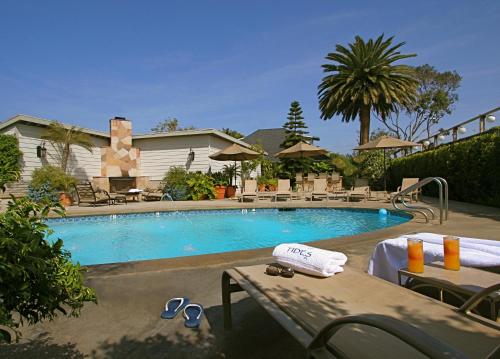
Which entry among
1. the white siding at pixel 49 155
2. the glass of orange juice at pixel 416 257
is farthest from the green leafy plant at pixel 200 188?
the glass of orange juice at pixel 416 257

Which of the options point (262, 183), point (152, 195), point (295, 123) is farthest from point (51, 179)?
point (295, 123)

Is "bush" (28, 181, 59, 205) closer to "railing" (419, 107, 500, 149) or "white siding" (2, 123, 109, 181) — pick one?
"white siding" (2, 123, 109, 181)

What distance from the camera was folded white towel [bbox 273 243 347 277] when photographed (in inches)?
89.5

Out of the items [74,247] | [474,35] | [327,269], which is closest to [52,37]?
[74,247]

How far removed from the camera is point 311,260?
2311mm

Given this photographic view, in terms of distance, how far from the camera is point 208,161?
1780cm

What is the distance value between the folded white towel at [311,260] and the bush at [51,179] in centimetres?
1334

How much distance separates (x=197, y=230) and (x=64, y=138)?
9.45 metres

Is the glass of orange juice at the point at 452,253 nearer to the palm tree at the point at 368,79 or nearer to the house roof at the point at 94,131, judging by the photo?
the house roof at the point at 94,131

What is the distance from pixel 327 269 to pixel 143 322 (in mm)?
1614

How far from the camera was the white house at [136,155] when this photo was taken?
56.4 feet

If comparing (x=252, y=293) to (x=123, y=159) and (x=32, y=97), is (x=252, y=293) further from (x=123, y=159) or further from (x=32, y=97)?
(x=32, y=97)

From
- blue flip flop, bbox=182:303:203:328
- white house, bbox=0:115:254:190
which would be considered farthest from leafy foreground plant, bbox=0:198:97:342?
white house, bbox=0:115:254:190

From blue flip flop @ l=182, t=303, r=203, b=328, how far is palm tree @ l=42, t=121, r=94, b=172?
14406 mm
